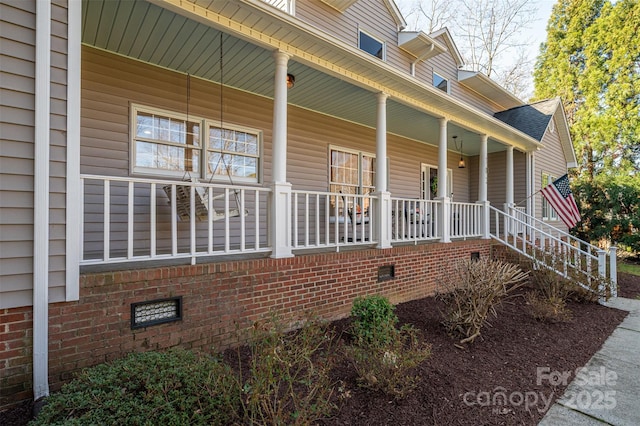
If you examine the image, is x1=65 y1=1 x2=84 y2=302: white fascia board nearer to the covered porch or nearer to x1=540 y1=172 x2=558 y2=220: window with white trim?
the covered porch

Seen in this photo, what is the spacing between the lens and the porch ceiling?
3.75 metres

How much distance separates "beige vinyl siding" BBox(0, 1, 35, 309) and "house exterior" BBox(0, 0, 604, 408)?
1 centimetres

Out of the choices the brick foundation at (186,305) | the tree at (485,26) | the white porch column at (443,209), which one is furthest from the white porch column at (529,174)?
the tree at (485,26)

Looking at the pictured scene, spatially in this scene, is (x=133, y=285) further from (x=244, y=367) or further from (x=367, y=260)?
(x=367, y=260)

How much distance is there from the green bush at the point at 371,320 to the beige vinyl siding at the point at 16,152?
10.1 ft

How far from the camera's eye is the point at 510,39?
17922 millimetres

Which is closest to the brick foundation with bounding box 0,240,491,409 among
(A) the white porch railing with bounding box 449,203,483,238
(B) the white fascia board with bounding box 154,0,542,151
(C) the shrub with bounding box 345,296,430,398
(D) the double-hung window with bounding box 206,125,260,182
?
(C) the shrub with bounding box 345,296,430,398

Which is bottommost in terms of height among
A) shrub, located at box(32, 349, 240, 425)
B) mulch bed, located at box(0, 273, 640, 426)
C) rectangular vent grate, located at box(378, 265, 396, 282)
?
mulch bed, located at box(0, 273, 640, 426)

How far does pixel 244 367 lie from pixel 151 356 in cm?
97

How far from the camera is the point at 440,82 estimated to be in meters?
9.60

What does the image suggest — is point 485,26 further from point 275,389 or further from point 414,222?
point 275,389

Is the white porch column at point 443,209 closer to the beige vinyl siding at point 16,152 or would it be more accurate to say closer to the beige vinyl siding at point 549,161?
the beige vinyl siding at point 549,161

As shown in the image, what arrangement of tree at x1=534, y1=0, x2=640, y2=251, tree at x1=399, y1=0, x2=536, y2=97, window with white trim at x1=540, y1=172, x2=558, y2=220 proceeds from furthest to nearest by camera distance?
tree at x1=399, y1=0, x2=536, y2=97 → tree at x1=534, y1=0, x2=640, y2=251 → window with white trim at x1=540, y1=172, x2=558, y2=220

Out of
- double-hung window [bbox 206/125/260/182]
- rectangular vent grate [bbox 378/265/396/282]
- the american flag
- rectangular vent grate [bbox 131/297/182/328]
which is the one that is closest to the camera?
rectangular vent grate [bbox 131/297/182/328]
